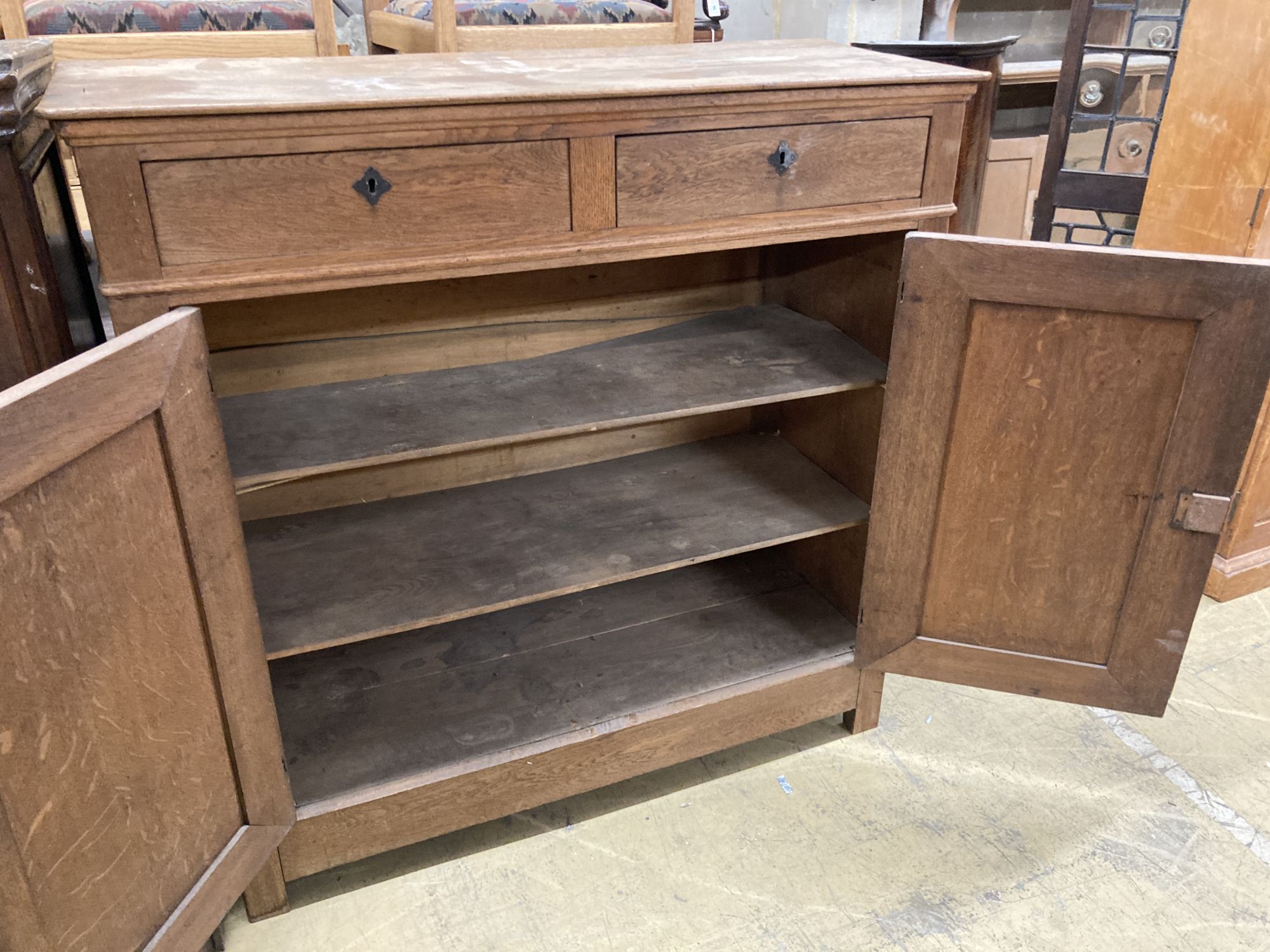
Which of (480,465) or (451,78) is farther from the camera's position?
Result: (480,465)

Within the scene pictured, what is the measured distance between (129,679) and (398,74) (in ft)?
3.10

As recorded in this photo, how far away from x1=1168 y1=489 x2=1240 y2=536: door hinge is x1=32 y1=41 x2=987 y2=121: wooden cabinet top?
2.43ft

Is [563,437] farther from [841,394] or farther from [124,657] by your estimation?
[124,657]

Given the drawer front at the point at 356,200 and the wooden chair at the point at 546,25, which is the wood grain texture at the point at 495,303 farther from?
the wooden chair at the point at 546,25

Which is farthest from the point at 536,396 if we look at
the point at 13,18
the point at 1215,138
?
the point at 13,18

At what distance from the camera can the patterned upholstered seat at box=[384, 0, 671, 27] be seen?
2605mm

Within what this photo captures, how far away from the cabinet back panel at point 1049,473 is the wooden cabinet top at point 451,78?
457 millimetres

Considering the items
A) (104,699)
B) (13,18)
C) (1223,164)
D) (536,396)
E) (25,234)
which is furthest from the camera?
(13,18)

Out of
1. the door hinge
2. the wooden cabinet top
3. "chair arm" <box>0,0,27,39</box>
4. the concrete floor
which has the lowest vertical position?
the concrete floor

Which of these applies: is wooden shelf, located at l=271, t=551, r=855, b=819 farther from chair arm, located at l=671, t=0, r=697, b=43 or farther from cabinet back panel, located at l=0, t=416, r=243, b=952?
chair arm, located at l=671, t=0, r=697, b=43

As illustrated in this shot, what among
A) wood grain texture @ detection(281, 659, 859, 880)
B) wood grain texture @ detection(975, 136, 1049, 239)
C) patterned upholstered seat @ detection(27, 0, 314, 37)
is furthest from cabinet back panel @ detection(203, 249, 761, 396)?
wood grain texture @ detection(975, 136, 1049, 239)

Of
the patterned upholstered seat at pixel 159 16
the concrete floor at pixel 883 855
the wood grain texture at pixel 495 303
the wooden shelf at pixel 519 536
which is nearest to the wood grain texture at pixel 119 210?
the wood grain texture at pixel 495 303

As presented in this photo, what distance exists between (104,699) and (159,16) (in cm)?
222

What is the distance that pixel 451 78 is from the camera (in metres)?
1.44
